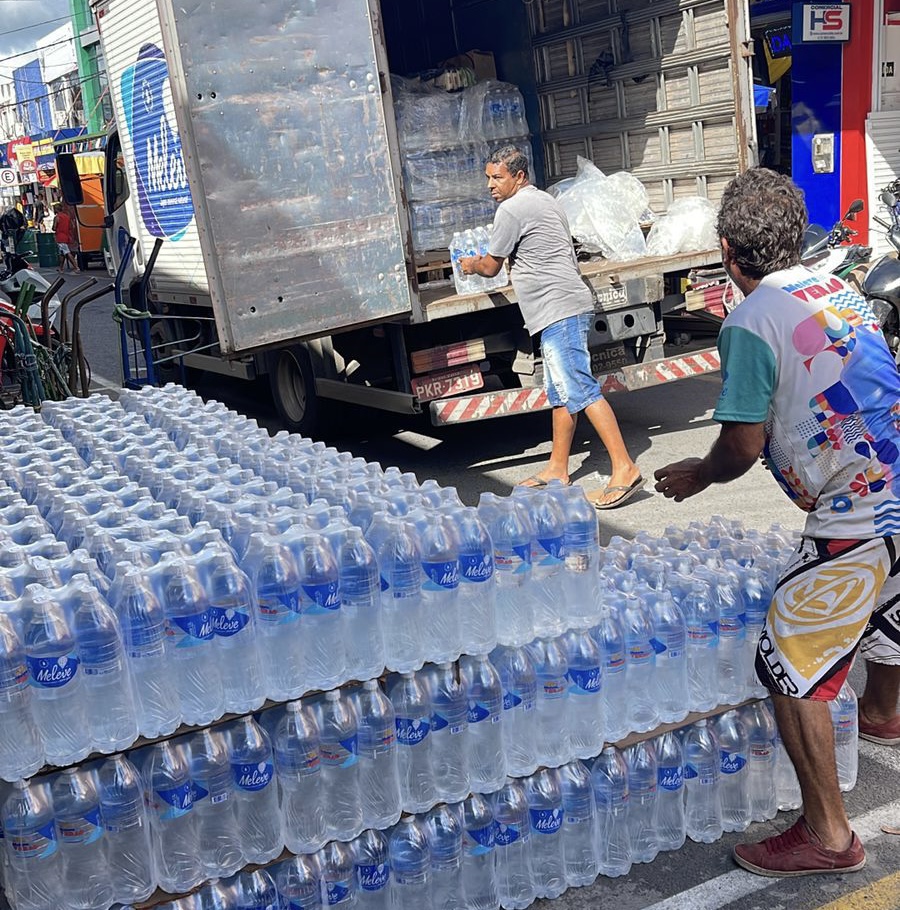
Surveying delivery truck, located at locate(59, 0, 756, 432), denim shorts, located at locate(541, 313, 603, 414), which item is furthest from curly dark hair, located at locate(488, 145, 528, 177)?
denim shorts, located at locate(541, 313, 603, 414)

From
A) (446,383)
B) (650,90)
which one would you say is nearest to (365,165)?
(446,383)

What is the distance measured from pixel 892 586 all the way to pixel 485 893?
64.3 inches

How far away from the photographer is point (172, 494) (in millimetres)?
3783

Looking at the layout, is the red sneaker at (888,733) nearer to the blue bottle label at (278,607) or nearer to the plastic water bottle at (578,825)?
the plastic water bottle at (578,825)

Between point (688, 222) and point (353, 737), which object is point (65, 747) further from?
point (688, 222)

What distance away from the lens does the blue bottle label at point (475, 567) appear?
3170 millimetres

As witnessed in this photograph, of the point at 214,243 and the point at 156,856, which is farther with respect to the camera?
the point at 214,243

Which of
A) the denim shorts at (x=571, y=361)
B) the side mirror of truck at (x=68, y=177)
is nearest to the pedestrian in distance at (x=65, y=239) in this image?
the side mirror of truck at (x=68, y=177)

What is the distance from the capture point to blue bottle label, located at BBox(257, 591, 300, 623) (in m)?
3.01

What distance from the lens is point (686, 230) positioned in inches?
334

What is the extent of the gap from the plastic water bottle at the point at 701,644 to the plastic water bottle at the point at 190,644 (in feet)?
5.16

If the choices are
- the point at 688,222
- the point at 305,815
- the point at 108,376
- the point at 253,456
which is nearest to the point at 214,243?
the point at 253,456

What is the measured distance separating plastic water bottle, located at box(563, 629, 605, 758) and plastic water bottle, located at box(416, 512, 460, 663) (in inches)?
17.3

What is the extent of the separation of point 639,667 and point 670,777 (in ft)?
1.26
